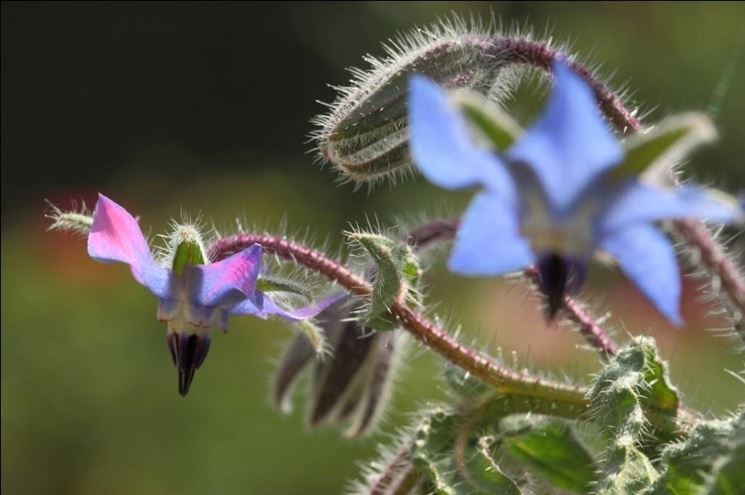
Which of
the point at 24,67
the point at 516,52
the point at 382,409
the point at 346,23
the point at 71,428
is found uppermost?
the point at 346,23

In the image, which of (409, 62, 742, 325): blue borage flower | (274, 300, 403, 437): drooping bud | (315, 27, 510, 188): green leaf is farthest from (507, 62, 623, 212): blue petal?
(274, 300, 403, 437): drooping bud

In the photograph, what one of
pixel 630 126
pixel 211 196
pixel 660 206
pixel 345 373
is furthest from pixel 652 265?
pixel 211 196

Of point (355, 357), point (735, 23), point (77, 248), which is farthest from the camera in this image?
point (735, 23)

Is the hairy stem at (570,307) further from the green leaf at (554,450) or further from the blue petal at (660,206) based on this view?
the blue petal at (660,206)

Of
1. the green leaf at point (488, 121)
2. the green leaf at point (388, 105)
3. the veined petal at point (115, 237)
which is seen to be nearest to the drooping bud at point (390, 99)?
the green leaf at point (388, 105)

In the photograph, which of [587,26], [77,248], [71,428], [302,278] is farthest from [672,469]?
[587,26]

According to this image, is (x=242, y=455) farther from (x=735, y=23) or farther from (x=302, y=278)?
(x=735, y=23)
